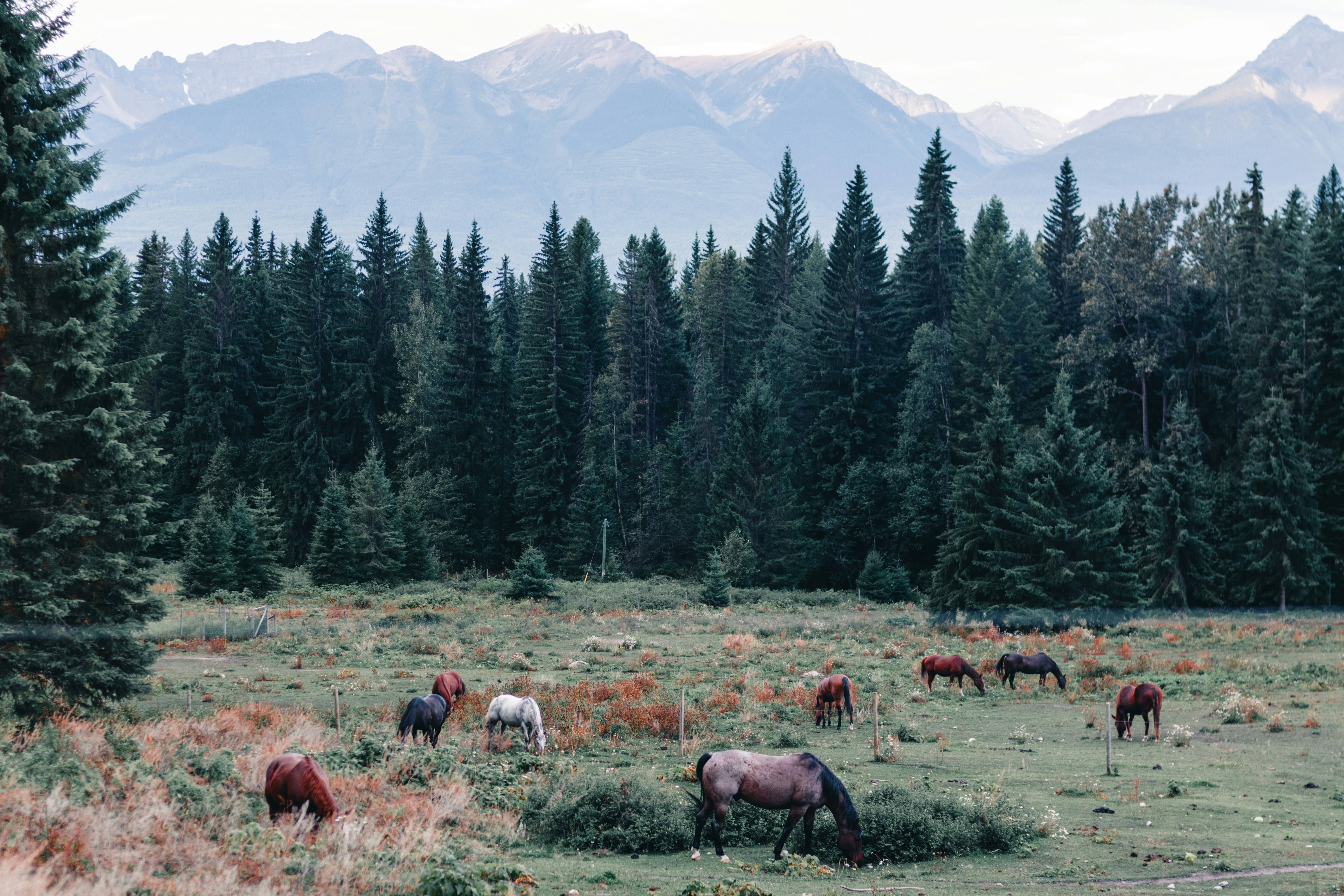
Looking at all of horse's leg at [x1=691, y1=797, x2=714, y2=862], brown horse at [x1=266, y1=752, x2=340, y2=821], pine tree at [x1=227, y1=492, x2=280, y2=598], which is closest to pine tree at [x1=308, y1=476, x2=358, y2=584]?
pine tree at [x1=227, y1=492, x2=280, y2=598]

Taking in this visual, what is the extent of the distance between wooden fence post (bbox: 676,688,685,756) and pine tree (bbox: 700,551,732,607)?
113ft

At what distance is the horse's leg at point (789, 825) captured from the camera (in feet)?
47.8

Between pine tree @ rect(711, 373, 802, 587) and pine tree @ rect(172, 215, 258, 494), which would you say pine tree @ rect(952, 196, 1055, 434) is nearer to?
pine tree @ rect(711, 373, 802, 587)

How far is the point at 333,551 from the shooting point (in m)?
67.0

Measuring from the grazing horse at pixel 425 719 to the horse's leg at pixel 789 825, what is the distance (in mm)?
8802

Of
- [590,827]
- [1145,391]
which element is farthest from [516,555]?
[590,827]

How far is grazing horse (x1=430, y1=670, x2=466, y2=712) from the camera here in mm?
25000

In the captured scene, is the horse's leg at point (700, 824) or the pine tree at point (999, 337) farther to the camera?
the pine tree at point (999, 337)

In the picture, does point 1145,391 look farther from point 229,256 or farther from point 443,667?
point 229,256

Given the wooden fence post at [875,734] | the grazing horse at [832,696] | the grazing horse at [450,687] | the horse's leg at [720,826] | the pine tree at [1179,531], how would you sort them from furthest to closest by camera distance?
the pine tree at [1179,531], the grazing horse at [832,696], the grazing horse at [450,687], the wooden fence post at [875,734], the horse's leg at [720,826]

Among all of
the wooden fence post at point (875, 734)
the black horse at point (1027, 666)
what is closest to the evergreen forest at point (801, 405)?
the black horse at point (1027, 666)

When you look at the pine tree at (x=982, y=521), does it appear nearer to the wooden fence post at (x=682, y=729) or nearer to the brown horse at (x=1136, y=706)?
the brown horse at (x=1136, y=706)

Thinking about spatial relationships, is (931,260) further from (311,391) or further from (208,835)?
(208,835)

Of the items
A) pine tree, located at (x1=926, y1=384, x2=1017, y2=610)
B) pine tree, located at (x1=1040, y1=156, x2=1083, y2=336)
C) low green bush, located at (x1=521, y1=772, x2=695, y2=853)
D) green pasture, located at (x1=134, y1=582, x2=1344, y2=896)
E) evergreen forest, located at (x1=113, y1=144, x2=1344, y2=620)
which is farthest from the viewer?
pine tree, located at (x1=1040, y1=156, x2=1083, y2=336)
